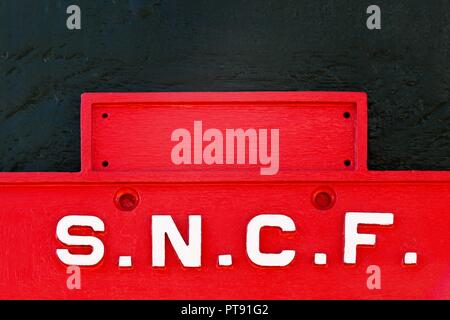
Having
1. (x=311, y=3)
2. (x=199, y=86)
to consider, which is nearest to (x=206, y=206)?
(x=199, y=86)

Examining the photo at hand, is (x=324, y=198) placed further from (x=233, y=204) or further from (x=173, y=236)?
(x=173, y=236)

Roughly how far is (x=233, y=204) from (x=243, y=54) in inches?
13.3

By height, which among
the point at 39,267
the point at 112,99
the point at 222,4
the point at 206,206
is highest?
the point at 222,4

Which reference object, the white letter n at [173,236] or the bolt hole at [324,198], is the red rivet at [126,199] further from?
the bolt hole at [324,198]

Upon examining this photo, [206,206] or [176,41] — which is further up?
[176,41]

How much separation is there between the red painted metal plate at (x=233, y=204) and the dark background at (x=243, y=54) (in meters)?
0.09

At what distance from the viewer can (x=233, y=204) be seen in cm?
103

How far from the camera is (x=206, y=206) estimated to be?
40.7 inches

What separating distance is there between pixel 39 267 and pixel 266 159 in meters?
0.54

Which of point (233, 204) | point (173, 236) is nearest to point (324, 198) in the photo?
point (233, 204)

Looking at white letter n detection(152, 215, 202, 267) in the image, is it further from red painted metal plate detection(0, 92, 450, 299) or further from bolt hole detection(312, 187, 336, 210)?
bolt hole detection(312, 187, 336, 210)

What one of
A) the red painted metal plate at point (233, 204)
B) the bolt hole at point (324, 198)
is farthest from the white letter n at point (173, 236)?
the bolt hole at point (324, 198)

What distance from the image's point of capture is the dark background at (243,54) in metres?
1.08

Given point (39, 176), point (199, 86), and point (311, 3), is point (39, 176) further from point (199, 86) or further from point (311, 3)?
point (311, 3)
